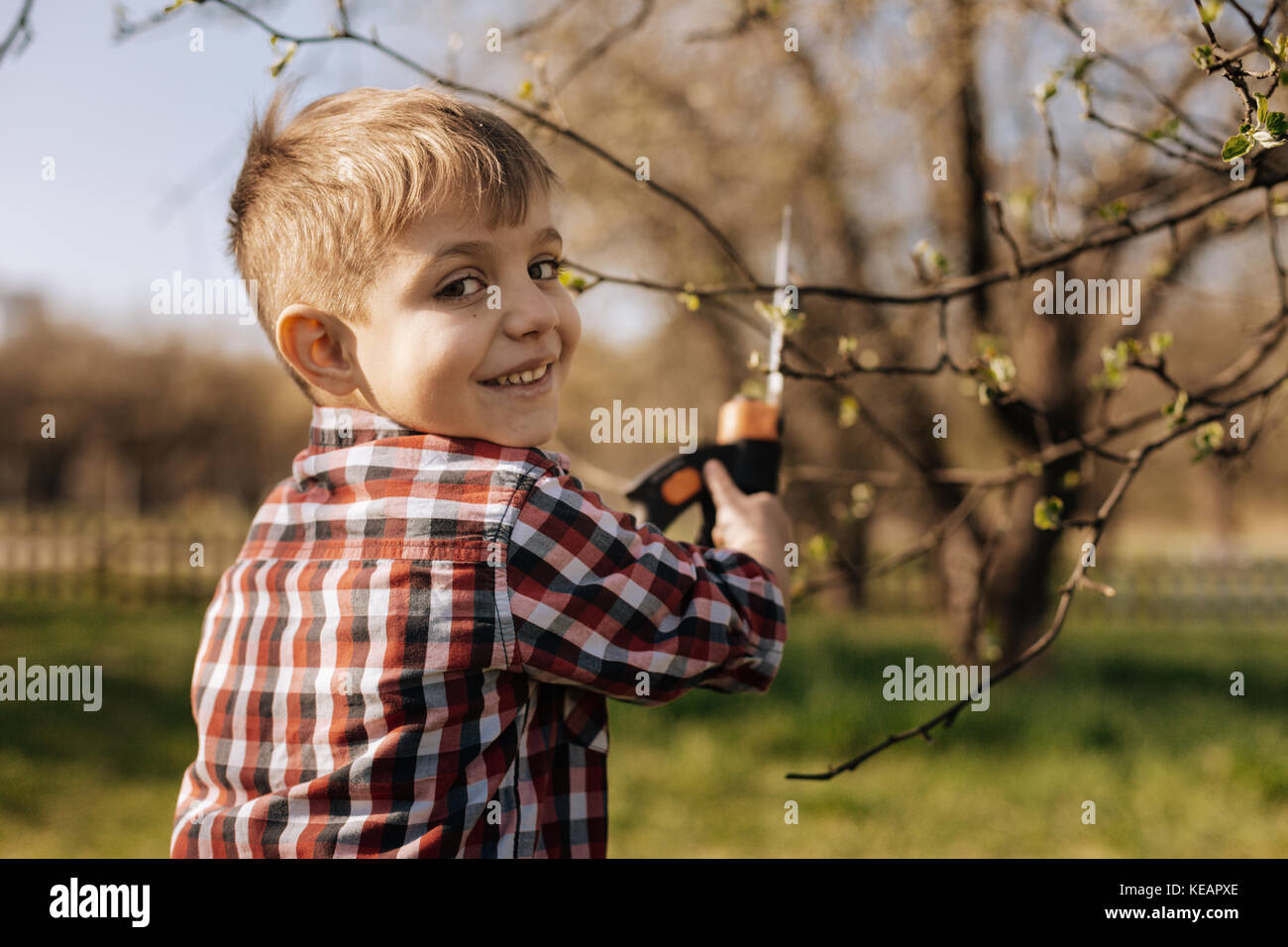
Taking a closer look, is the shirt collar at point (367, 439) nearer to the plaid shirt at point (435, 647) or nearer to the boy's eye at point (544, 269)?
the plaid shirt at point (435, 647)

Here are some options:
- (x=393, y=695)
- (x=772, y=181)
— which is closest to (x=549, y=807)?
(x=393, y=695)

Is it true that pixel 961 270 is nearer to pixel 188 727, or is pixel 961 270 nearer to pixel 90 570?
pixel 188 727

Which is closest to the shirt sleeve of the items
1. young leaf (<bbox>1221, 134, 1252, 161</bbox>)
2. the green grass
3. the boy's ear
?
the boy's ear

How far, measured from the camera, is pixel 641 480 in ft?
5.89

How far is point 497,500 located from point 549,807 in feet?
1.63

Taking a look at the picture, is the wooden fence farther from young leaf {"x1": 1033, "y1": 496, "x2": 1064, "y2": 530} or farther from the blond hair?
the blond hair

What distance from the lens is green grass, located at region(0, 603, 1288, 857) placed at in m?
4.95

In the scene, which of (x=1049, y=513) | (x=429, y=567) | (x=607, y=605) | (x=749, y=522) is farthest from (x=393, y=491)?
(x=1049, y=513)

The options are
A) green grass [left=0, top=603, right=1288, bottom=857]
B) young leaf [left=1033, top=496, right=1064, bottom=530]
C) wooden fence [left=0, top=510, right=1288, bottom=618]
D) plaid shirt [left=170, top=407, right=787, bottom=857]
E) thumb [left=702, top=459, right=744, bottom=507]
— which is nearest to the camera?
plaid shirt [left=170, top=407, right=787, bottom=857]

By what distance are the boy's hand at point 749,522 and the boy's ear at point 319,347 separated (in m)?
0.62

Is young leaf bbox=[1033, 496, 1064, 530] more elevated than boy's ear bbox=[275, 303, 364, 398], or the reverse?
boy's ear bbox=[275, 303, 364, 398]
